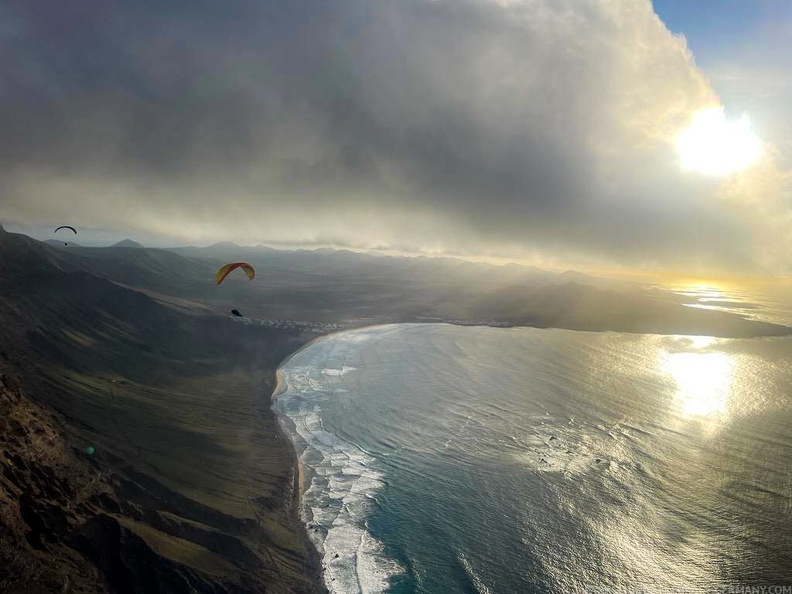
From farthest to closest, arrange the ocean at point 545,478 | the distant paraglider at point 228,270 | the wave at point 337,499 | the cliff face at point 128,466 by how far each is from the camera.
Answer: the distant paraglider at point 228,270, the wave at point 337,499, the ocean at point 545,478, the cliff face at point 128,466

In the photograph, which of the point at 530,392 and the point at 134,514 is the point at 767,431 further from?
the point at 134,514

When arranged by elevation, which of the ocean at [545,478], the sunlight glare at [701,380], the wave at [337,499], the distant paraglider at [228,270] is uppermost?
the distant paraglider at [228,270]

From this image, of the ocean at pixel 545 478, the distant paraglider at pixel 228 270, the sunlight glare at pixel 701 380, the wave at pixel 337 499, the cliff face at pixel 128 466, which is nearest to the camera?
the cliff face at pixel 128 466

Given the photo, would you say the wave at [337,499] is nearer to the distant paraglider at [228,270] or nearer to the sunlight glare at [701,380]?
the distant paraglider at [228,270]

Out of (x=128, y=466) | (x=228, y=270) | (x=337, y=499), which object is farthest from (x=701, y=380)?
(x=128, y=466)

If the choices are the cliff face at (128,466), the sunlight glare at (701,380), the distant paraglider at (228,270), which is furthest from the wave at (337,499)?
the sunlight glare at (701,380)

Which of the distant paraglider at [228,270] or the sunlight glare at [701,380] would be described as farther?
the sunlight glare at [701,380]

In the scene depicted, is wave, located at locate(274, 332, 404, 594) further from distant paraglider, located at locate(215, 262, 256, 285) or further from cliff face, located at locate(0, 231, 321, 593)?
distant paraglider, located at locate(215, 262, 256, 285)
